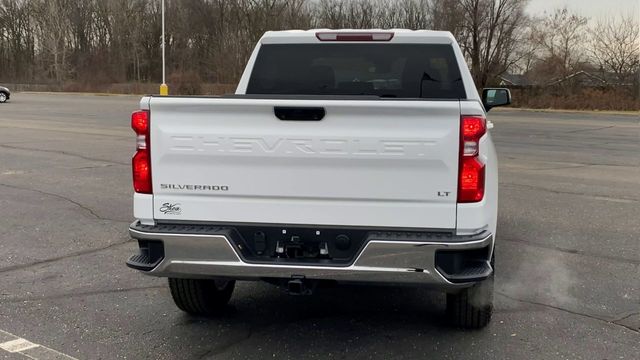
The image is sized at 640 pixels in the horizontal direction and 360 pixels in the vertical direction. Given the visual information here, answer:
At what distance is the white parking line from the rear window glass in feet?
8.38

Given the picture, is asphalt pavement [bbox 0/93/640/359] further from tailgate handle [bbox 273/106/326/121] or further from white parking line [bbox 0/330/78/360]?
tailgate handle [bbox 273/106/326/121]

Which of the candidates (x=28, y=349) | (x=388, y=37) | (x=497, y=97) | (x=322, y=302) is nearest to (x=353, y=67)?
(x=388, y=37)

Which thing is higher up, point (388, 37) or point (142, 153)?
point (388, 37)

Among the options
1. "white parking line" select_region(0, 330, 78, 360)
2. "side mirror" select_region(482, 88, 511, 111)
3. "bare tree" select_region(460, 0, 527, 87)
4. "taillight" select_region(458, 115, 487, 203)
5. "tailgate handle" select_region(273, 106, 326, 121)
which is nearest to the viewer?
"taillight" select_region(458, 115, 487, 203)

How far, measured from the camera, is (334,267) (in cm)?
325

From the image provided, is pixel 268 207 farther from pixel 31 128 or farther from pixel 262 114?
pixel 31 128

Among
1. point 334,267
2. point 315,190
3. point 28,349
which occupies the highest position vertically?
point 315,190

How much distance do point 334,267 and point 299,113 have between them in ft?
2.80

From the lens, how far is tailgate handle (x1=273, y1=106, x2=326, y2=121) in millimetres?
3246

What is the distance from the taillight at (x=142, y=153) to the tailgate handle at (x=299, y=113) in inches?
29.5

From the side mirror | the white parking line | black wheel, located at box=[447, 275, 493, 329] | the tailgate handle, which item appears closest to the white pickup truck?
the tailgate handle

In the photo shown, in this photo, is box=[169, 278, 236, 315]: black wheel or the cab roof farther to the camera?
the cab roof

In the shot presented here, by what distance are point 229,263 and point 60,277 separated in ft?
8.71

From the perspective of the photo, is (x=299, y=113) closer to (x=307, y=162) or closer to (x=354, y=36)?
(x=307, y=162)
